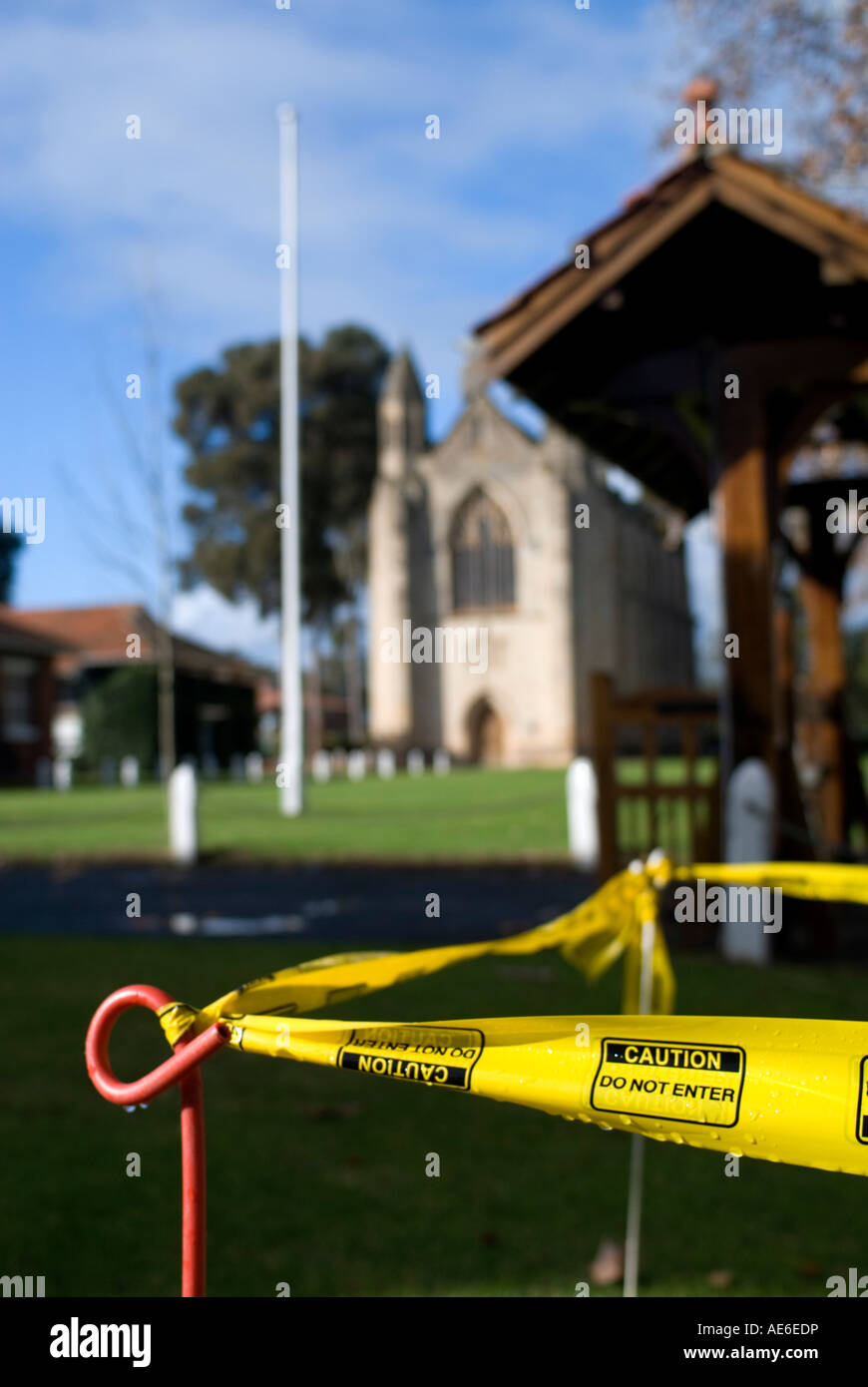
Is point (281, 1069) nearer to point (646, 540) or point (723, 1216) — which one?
point (723, 1216)

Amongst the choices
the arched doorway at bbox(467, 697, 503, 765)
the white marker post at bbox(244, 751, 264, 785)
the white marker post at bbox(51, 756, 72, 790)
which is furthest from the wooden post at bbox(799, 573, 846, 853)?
the arched doorway at bbox(467, 697, 503, 765)

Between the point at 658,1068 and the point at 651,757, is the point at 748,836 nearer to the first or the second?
the point at 651,757

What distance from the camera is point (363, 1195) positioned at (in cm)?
419

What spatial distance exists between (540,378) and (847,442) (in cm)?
A: 405

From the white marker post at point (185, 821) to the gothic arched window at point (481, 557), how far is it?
42.5 m

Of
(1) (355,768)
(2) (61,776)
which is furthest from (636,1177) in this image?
(1) (355,768)

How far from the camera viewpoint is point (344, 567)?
63406 millimetres

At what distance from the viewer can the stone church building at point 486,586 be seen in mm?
54844

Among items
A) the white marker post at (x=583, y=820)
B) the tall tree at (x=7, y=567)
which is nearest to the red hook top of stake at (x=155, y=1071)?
the white marker post at (x=583, y=820)

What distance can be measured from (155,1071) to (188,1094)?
0.05 metres

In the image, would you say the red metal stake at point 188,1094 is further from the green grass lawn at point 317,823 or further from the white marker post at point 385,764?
the white marker post at point 385,764

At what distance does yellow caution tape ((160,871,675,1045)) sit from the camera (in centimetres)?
162

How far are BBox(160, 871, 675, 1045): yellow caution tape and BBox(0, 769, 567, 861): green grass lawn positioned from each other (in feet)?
34.1
